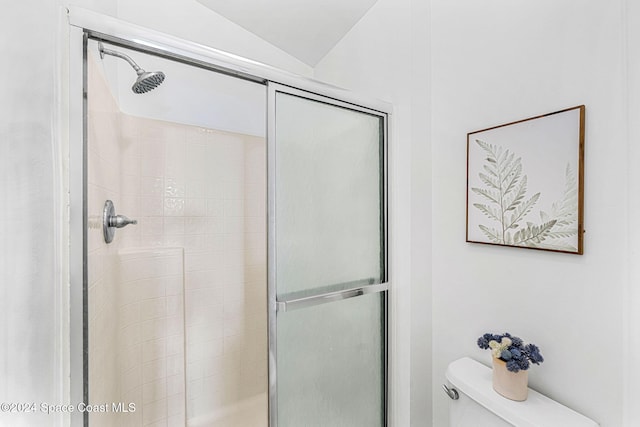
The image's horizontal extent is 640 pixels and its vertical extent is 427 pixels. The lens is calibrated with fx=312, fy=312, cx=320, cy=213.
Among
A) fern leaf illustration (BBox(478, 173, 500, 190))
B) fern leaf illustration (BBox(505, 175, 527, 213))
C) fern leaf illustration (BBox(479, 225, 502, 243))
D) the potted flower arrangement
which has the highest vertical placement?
fern leaf illustration (BBox(478, 173, 500, 190))

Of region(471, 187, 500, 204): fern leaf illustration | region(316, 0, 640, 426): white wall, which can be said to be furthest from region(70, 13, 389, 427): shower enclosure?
region(471, 187, 500, 204): fern leaf illustration

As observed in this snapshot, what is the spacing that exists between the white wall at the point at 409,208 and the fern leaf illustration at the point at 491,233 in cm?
25

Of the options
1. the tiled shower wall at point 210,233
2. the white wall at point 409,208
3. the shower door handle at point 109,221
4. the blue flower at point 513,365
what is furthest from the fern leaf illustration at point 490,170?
the shower door handle at point 109,221

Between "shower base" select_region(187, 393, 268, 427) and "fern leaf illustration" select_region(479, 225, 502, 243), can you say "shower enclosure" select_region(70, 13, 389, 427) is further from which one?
"fern leaf illustration" select_region(479, 225, 502, 243)

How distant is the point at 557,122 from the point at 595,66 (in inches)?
5.9

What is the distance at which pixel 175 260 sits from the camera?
167 centimetres

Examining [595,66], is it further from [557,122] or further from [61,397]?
[61,397]

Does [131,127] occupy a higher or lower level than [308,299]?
higher

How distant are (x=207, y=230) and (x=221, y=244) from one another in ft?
0.37

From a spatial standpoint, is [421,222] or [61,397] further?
[421,222]

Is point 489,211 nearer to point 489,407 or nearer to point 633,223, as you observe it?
point 633,223

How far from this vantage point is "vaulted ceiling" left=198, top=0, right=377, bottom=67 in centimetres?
148

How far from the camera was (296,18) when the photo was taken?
1.57 m

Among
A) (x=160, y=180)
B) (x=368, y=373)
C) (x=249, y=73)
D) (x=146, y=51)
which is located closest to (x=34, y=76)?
(x=146, y=51)
